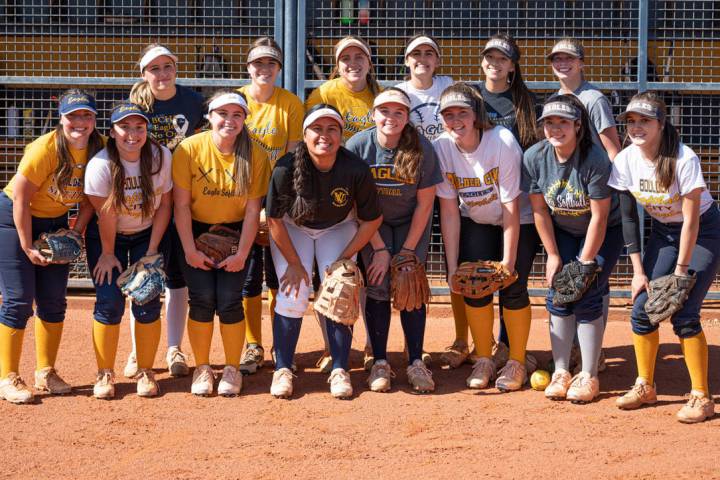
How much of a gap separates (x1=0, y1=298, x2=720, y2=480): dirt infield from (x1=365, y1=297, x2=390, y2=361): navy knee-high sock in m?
0.23

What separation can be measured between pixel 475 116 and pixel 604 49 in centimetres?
540

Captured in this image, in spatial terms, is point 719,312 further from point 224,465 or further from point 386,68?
point 224,465

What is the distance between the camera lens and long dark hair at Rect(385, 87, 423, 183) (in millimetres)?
5117

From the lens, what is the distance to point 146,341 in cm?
515

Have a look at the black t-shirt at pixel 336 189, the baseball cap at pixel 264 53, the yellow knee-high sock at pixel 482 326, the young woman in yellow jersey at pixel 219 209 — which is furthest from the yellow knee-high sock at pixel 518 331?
the baseball cap at pixel 264 53

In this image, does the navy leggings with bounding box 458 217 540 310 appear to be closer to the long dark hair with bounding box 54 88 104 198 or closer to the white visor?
the white visor

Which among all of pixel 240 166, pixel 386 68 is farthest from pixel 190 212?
pixel 386 68

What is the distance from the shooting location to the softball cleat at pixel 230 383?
507cm

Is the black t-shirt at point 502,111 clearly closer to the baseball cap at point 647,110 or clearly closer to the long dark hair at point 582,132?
Answer: the long dark hair at point 582,132

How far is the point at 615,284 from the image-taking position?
838 centimetres

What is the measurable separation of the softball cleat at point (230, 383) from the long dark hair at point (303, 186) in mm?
943

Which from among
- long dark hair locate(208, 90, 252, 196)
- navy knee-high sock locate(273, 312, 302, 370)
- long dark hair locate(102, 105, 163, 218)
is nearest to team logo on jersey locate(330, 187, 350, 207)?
long dark hair locate(208, 90, 252, 196)

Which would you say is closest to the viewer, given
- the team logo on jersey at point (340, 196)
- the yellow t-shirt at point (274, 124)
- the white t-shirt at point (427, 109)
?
the team logo on jersey at point (340, 196)

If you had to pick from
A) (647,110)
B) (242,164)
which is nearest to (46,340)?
(242,164)
